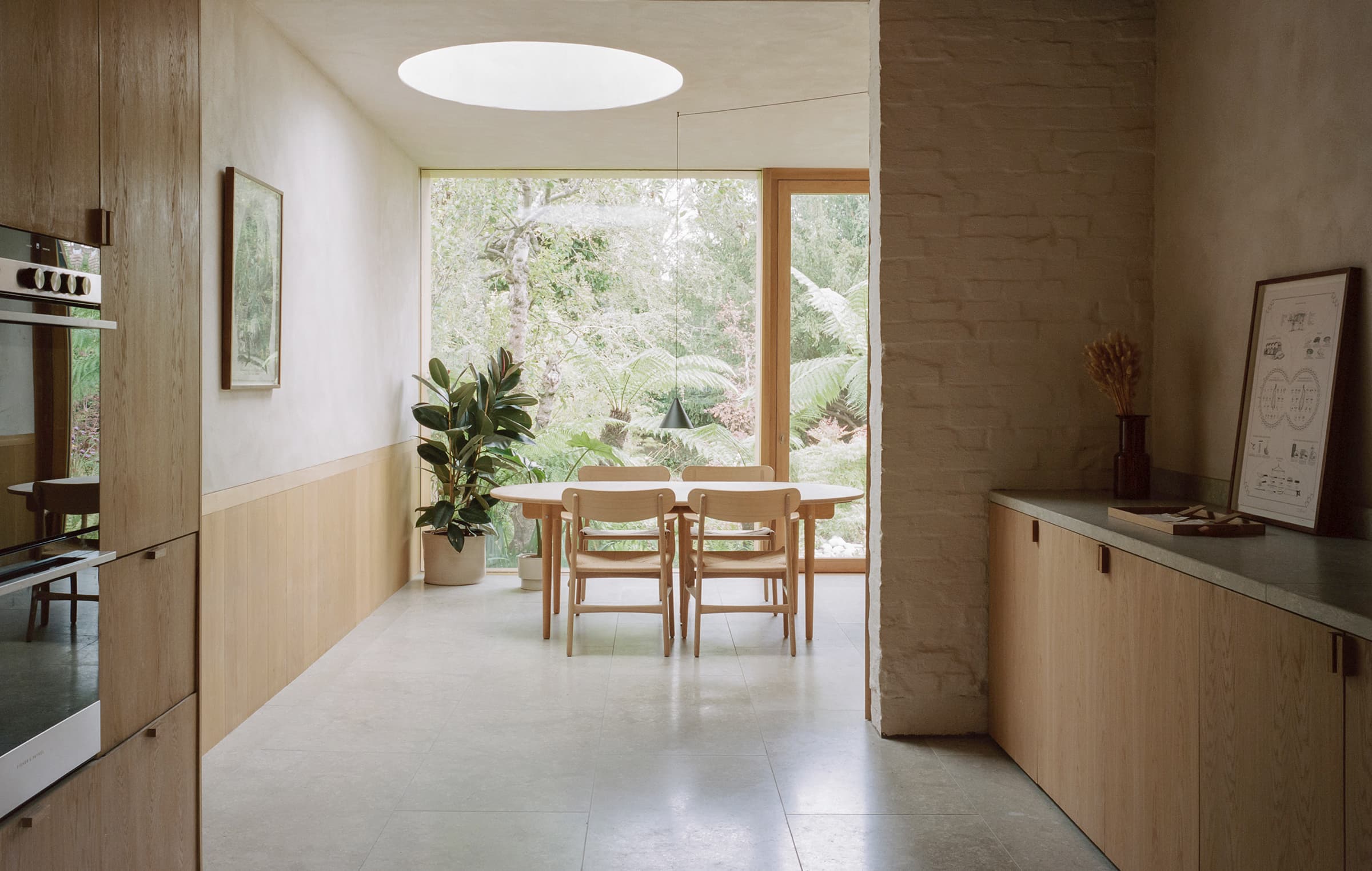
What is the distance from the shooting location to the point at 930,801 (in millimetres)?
2910

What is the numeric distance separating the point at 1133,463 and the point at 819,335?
366cm

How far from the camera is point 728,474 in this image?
18.5 feet

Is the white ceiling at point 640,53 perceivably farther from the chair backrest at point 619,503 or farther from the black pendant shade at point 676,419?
the chair backrest at point 619,503

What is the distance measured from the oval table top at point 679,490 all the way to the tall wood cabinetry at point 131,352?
2.56 metres

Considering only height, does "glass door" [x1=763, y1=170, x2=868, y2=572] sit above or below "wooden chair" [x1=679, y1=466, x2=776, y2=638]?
above

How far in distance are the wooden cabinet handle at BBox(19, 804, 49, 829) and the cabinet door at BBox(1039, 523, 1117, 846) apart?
2.26m

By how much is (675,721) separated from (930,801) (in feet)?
3.53

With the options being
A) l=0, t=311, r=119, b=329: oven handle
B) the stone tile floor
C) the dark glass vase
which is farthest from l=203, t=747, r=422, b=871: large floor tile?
the dark glass vase

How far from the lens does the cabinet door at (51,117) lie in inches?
62.7

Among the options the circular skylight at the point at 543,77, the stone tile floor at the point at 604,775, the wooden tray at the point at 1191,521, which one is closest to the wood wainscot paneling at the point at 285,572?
the stone tile floor at the point at 604,775

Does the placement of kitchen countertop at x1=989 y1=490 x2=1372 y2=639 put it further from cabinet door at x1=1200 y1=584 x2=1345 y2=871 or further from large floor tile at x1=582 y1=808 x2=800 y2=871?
large floor tile at x1=582 y1=808 x2=800 y2=871

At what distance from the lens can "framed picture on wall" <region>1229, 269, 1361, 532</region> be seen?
7.76 feet

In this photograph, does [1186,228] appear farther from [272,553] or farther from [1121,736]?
[272,553]

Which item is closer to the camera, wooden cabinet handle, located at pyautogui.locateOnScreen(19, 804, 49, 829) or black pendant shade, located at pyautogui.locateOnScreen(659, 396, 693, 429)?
wooden cabinet handle, located at pyautogui.locateOnScreen(19, 804, 49, 829)
